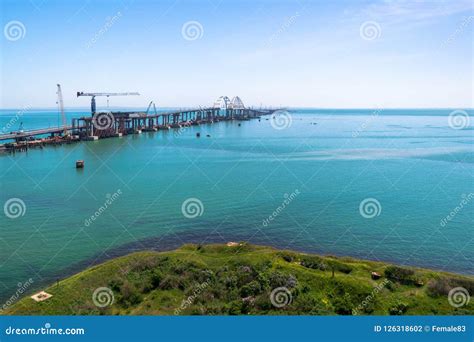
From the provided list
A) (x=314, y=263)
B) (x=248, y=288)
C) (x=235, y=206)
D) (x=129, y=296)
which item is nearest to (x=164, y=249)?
(x=129, y=296)

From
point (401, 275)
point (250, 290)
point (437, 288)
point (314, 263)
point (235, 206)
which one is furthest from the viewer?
point (235, 206)

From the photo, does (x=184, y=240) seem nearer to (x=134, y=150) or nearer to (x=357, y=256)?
(x=357, y=256)

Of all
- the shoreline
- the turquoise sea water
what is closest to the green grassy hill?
the shoreline

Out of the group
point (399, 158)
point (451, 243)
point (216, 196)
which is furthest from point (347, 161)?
point (451, 243)

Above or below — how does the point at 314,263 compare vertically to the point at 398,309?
above

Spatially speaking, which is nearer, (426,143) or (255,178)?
(255,178)

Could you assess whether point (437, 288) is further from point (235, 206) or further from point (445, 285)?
point (235, 206)
